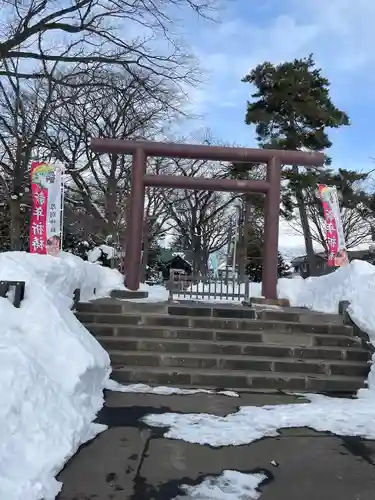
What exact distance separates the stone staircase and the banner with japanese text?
486 cm

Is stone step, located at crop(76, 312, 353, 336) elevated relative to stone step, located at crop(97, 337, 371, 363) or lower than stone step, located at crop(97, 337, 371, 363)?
elevated

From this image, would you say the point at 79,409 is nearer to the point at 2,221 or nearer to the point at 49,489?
the point at 49,489

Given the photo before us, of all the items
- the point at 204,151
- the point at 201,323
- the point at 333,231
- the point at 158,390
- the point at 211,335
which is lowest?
the point at 158,390

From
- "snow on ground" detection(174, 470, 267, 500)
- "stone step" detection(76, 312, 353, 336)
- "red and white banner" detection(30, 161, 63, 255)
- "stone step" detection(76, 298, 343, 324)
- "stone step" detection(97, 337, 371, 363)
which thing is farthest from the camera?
"red and white banner" detection(30, 161, 63, 255)

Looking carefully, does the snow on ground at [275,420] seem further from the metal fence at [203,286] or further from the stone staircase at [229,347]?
the metal fence at [203,286]

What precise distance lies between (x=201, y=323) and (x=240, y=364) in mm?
1416

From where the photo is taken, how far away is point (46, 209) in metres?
11.1

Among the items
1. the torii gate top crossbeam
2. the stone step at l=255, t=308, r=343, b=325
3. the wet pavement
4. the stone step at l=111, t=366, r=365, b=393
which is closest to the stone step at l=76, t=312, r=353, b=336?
the stone step at l=255, t=308, r=343, b=325

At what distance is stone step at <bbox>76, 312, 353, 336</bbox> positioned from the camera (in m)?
7.94

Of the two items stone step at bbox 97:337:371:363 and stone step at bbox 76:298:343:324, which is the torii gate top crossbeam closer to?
stone step at bbox 76:298:343:324

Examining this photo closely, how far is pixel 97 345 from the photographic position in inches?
259

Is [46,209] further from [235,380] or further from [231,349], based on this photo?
[235,380]

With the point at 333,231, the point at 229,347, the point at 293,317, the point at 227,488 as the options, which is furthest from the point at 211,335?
the point at 333,231

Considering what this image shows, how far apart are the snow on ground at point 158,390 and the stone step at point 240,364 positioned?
1.99ft
